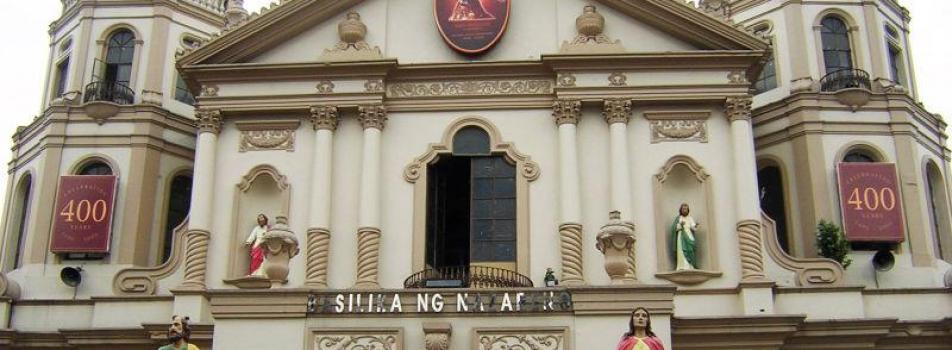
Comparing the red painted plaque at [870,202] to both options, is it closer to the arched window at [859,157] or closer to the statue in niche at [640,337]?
the arched window at [859,157]

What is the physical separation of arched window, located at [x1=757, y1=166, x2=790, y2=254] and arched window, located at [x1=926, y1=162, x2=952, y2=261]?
3860mm

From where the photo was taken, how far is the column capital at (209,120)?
26203 mm

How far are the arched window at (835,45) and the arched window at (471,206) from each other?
11.0 m

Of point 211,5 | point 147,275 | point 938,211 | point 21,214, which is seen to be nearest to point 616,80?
point 938,211

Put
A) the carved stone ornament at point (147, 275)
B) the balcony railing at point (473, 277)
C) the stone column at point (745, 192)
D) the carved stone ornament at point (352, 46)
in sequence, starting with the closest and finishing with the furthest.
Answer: the balcony railing at point (473, 277), the stone column at point (745, 192), the carved stone ornament at point (147, 275), the carved stone ornament at point (352, 46)

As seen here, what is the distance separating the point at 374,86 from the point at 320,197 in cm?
319

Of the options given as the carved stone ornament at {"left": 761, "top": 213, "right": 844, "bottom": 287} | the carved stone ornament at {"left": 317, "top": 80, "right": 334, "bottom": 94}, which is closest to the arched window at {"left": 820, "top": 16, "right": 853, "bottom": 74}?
the carved stone ornament at {"left": 761, "top": 213, "right": 844, "bottom": 287}

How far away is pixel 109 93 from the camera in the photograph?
30469 mm

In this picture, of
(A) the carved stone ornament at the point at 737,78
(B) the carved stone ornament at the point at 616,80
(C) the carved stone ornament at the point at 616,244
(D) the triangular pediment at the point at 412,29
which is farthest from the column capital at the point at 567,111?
(C) the carved stone ornament at the point at 616,244

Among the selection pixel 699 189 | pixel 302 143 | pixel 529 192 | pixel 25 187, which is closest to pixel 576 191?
pixel 529 192

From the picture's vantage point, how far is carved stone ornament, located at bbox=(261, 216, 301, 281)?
64.3 feet

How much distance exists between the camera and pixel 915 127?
96.1ft

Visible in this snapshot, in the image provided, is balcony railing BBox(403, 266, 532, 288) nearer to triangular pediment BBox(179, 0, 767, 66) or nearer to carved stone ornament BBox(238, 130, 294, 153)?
carved stone ornament BBox(238, 130, 294, 153)

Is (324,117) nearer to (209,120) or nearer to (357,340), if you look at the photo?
(209,120)
